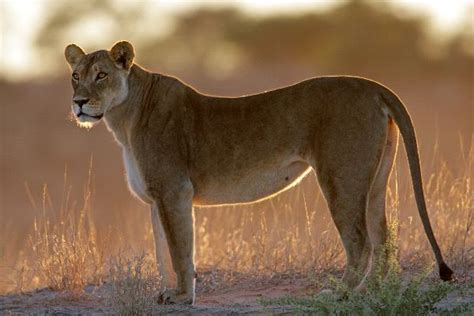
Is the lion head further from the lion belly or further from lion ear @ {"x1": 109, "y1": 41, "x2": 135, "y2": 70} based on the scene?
the lion belly

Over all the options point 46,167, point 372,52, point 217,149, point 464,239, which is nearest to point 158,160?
point 217,149

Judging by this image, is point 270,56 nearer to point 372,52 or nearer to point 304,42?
point 304,42

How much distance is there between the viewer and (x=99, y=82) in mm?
8414

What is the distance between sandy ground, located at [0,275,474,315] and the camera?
7.85 meters

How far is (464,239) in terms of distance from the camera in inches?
356

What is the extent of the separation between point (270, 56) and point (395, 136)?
2229 centimetres

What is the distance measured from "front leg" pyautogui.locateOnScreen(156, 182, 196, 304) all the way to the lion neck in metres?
0.54

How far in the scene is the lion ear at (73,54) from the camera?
8.76 metres

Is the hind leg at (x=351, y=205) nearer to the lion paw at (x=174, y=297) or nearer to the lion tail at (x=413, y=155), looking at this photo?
the lion tail at (x=413, y=155)

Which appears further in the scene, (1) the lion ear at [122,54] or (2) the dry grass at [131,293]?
(1) the lion ear at [122,54]

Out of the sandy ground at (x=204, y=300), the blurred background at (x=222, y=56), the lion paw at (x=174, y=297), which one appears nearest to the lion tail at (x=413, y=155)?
the sandy ground at (x=204, y=300)

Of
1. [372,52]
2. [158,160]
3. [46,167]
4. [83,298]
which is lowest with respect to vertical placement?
[83,298]

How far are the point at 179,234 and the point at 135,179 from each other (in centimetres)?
44

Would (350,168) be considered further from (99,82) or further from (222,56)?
(222,56)
